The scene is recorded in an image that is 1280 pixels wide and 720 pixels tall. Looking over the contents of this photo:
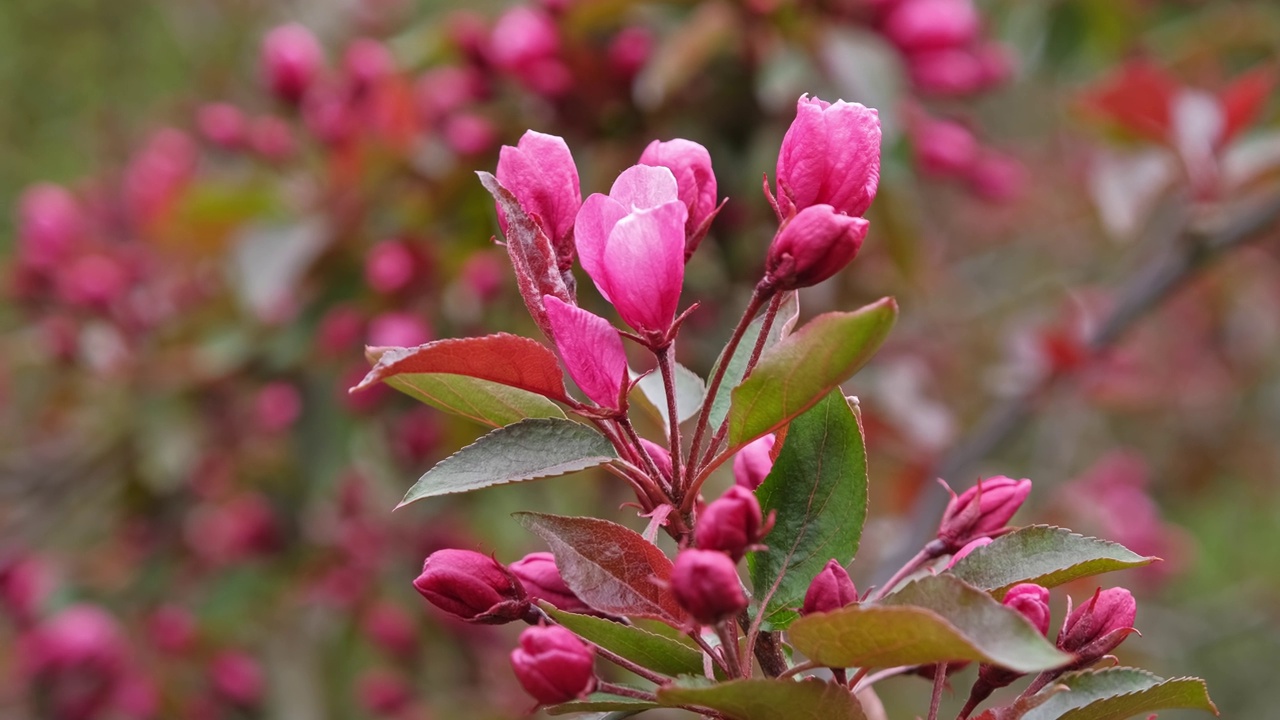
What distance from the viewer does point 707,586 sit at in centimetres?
56

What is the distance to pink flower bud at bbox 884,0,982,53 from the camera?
1.78m

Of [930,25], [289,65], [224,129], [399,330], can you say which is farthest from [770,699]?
[224,129]

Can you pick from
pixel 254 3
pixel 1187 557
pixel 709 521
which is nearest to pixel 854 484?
pixel 709 521

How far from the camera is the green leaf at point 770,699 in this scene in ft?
1.85

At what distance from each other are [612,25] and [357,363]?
699mm

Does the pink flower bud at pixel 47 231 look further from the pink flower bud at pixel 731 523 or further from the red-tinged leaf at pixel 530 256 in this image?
the pink flower bud at pixel 731 523

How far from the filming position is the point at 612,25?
186cm

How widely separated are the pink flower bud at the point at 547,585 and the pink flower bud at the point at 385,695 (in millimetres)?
1722

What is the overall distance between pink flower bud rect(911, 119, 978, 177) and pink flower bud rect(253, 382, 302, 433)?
1155mm

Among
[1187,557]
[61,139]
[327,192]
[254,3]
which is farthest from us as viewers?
[61,139]

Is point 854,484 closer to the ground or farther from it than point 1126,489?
farther from it

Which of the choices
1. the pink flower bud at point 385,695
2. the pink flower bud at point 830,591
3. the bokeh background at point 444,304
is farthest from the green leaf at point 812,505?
the pink flower bud at point 385,695

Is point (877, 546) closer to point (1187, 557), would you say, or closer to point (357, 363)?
point (357, 363)

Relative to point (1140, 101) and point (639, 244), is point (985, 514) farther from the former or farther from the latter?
point (1140, 101)
